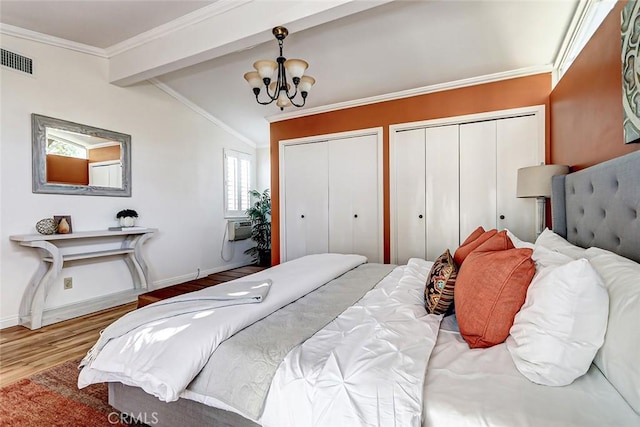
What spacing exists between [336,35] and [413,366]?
2.81m

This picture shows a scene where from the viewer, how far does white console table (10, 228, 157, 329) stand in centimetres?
286

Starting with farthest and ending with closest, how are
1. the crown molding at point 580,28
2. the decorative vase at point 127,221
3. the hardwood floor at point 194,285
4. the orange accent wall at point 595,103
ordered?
the decorative vase at point 127,221 → the hardwood floor at point 194,285 → the crown molding at point 580,28 → the orange accent wall at point 595,103

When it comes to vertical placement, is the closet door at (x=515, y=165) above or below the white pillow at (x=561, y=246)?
above

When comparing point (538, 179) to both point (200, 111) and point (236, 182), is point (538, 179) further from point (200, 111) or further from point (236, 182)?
point (236, 182)

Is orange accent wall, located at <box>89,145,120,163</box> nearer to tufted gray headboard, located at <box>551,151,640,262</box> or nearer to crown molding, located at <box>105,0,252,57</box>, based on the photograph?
crown molding, located at <box>105,0,252,57</box>

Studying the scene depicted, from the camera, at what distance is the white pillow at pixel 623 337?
0.75m

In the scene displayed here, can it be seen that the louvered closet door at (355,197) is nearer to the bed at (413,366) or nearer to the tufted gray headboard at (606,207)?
the tufted gray headboard at (606,207)

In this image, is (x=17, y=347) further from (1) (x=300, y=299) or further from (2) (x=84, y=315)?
(1) (x=300, y=299)

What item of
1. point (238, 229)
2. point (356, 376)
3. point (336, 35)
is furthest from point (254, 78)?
point (238, 229)

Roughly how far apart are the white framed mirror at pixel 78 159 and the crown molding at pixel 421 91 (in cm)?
197

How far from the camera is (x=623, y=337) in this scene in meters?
0.80

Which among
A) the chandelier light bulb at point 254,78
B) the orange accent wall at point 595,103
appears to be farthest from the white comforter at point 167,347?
the orange accent wall at point 595,103

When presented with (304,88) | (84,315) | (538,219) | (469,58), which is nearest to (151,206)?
(84,315)

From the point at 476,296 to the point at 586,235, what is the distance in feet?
3.13
